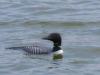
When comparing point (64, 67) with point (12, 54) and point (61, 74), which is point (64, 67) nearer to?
point (61, 74)

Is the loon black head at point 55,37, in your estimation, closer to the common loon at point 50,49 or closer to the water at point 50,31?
the common loon at point 50,49

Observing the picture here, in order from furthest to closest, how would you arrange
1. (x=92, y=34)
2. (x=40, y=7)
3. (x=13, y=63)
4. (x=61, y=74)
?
1. (x=40, y=7)
2. (x=92, y=34)
3. (x=13, y=63)
4. (x=61, y=74)

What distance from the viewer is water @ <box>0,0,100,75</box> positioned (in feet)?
48.1

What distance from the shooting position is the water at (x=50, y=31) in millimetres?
14648

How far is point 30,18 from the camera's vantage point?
2022 cm

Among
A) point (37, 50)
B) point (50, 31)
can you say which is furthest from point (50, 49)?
point (50, 31)

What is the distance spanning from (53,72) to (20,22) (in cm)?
570

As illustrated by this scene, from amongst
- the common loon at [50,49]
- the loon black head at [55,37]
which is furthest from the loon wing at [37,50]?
the loon black head at [55,37]

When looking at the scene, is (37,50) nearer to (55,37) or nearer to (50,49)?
(50,49)

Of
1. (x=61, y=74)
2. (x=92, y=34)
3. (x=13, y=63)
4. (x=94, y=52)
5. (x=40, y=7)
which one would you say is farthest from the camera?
(x=40, y=7)

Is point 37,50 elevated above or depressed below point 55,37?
below

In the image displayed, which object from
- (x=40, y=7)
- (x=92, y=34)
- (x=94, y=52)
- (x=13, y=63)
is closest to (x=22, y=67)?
(x=13, y=63)

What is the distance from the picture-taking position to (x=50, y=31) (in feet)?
61.0

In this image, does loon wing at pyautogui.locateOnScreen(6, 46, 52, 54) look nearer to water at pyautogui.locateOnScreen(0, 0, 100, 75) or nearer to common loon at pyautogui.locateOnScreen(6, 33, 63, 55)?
common loon at pyautogui.locateOnScreen(6, 33, 63, 55)
